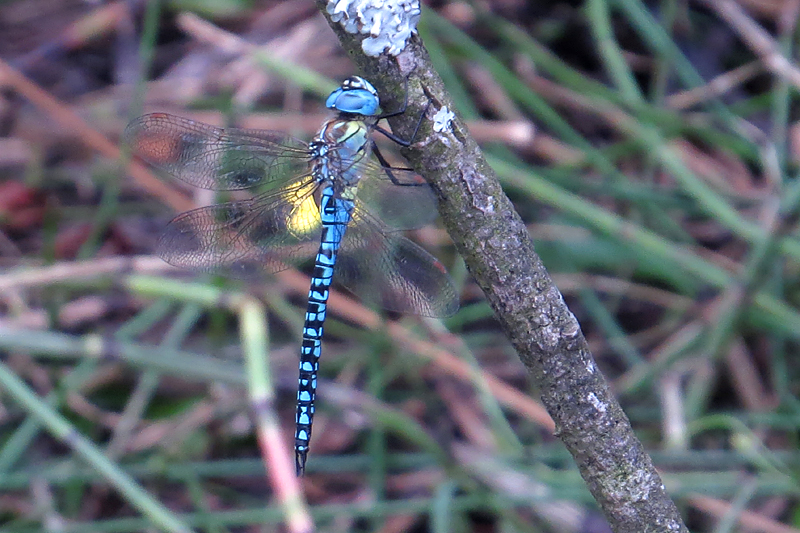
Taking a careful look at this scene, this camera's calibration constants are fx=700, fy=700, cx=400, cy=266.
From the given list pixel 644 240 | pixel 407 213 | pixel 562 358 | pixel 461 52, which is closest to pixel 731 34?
pixel 461 52

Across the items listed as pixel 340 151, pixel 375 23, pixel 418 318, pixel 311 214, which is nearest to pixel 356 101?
pixel 340 151

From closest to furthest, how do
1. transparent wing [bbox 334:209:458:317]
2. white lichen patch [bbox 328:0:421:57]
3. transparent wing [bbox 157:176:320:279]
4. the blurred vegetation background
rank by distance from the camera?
white lichen patch [bbox 328:0:421:57] < transparent wing [bbox 334:209:458:317] < transparent wing [bbox 157:176:320:279] < the blurred vegetation background

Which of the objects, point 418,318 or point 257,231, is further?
point 418,318

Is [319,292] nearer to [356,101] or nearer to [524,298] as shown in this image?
[356,101]

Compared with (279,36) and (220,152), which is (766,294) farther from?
(279,36)

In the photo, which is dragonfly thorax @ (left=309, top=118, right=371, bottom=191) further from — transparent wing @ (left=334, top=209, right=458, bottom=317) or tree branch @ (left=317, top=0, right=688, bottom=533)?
tree branch @ (left=317, top=0, right=688, bottom=533)

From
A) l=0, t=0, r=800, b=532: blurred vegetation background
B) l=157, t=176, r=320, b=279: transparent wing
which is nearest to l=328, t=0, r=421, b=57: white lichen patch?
l=157, t=176, r=320, b=279: transparent wing
